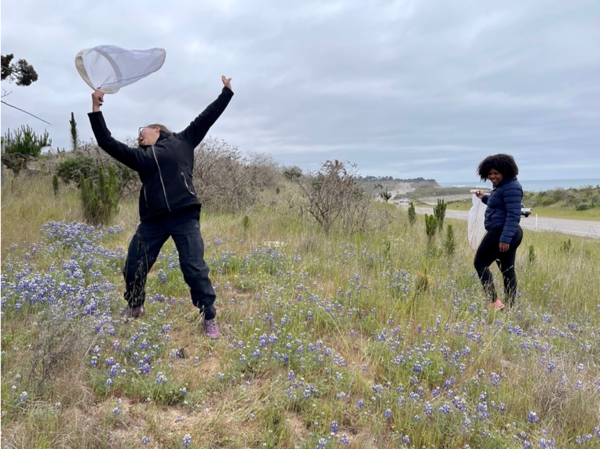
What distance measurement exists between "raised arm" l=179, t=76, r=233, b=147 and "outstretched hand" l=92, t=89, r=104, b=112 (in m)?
0.71

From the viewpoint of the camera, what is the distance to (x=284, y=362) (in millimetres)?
3145

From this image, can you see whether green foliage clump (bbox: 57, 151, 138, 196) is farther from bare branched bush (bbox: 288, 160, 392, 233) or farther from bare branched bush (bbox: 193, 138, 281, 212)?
bare branched bush (bbox: 288, 160, 392, 233)

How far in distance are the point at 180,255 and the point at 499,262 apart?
3992 millimetres

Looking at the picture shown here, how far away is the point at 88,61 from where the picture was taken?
3.59 metres

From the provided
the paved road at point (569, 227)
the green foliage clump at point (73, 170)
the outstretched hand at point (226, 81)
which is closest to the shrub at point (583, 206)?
the paved road at point (569, 227)

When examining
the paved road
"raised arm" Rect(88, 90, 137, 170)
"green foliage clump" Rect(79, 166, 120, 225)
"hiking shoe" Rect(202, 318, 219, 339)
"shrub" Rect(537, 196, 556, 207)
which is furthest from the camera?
"shrub" Rect(537, 196, 556, 207)

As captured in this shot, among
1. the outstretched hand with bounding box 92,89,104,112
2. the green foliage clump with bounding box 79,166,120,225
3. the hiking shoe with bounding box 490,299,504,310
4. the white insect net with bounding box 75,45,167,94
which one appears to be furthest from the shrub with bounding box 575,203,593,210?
the outstretched hand with bounding box 92,89,104,112

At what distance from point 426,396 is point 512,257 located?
9.21 feet

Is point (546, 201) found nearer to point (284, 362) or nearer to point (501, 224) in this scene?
point (501, 224)

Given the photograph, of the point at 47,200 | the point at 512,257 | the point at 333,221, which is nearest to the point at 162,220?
the point at 512,257

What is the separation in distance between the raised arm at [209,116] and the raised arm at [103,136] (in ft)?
1.70

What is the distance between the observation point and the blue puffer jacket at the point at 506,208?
15.3 ft

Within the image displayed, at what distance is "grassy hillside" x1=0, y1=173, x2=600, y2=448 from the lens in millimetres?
2391

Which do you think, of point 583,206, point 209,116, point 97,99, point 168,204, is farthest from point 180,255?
point 583,206
